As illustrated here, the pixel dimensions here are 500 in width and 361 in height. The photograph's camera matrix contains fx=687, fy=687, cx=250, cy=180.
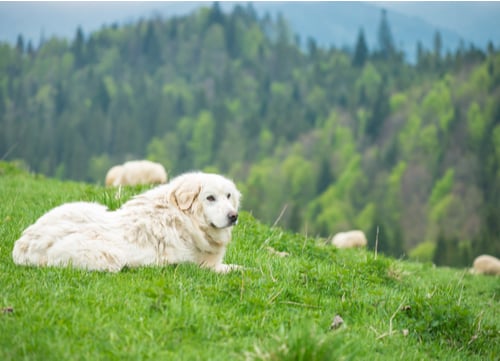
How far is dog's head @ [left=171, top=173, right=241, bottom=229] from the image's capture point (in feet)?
27.5

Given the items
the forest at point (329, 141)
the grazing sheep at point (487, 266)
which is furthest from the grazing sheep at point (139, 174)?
the forest at point (329, 141)

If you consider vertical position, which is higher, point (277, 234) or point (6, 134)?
point (277, 234)

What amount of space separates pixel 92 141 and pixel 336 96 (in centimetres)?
7021

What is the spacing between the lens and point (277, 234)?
1151 cm

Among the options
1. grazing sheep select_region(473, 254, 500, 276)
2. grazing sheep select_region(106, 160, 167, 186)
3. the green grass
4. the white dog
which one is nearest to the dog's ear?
the white dog

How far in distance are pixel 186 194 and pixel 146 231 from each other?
69 cm

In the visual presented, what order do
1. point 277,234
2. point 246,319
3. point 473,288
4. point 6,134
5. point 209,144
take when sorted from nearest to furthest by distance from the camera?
point 246,319 < point 277,234 < point 473,288 < point 6,134 < point 209,144

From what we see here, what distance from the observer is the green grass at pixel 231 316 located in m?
5.68

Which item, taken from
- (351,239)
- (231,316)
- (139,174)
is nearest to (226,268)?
(231,316)

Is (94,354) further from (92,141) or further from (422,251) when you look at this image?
(92,141)

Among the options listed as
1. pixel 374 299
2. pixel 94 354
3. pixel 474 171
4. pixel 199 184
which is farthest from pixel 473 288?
pixel 474 171

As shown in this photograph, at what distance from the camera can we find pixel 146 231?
830 cm

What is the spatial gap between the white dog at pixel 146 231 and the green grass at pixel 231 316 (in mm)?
277

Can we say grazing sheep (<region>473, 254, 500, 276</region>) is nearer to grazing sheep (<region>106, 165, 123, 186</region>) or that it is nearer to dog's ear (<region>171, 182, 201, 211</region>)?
grazing sheep (<region>106, 165, 123, 186</region>)
